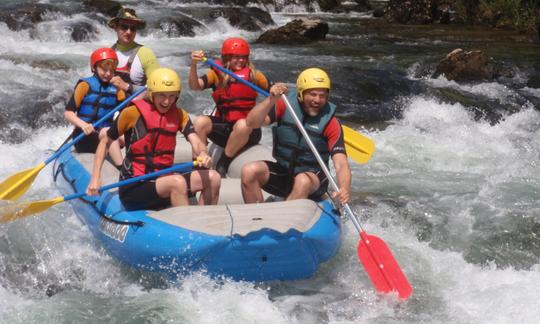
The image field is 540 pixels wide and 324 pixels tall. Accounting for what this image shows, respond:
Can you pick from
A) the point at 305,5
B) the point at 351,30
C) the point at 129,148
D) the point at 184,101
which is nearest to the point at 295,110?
the point at 129,148

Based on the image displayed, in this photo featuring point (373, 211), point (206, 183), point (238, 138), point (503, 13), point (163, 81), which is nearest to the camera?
point (163, 81)

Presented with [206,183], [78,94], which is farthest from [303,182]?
[78,94]

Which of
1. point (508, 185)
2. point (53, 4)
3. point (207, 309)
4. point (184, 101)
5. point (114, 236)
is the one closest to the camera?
point (207, 309)

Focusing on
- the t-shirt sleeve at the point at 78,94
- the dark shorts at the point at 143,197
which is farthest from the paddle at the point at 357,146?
the dark shorts at the point at 143,197

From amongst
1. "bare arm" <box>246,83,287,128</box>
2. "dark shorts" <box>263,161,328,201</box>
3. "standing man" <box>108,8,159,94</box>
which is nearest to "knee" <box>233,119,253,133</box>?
"bare arm" <box>246,83,287,128</box>

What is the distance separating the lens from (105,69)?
17.7ft

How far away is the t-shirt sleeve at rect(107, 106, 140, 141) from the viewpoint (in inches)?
178

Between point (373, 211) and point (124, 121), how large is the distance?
94.8 inches

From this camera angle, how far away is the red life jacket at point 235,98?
5379 millimetres

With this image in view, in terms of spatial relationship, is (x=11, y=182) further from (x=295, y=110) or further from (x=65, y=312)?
(x=295, y=110)

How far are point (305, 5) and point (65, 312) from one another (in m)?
18.0

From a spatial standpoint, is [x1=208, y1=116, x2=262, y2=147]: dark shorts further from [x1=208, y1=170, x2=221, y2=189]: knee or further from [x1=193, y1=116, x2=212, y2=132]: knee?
[x1=208, y1=170, x2=221, y2=189]: knee

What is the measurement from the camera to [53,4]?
48.6ft

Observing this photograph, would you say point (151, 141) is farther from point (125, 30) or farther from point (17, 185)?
point (125, 30)
